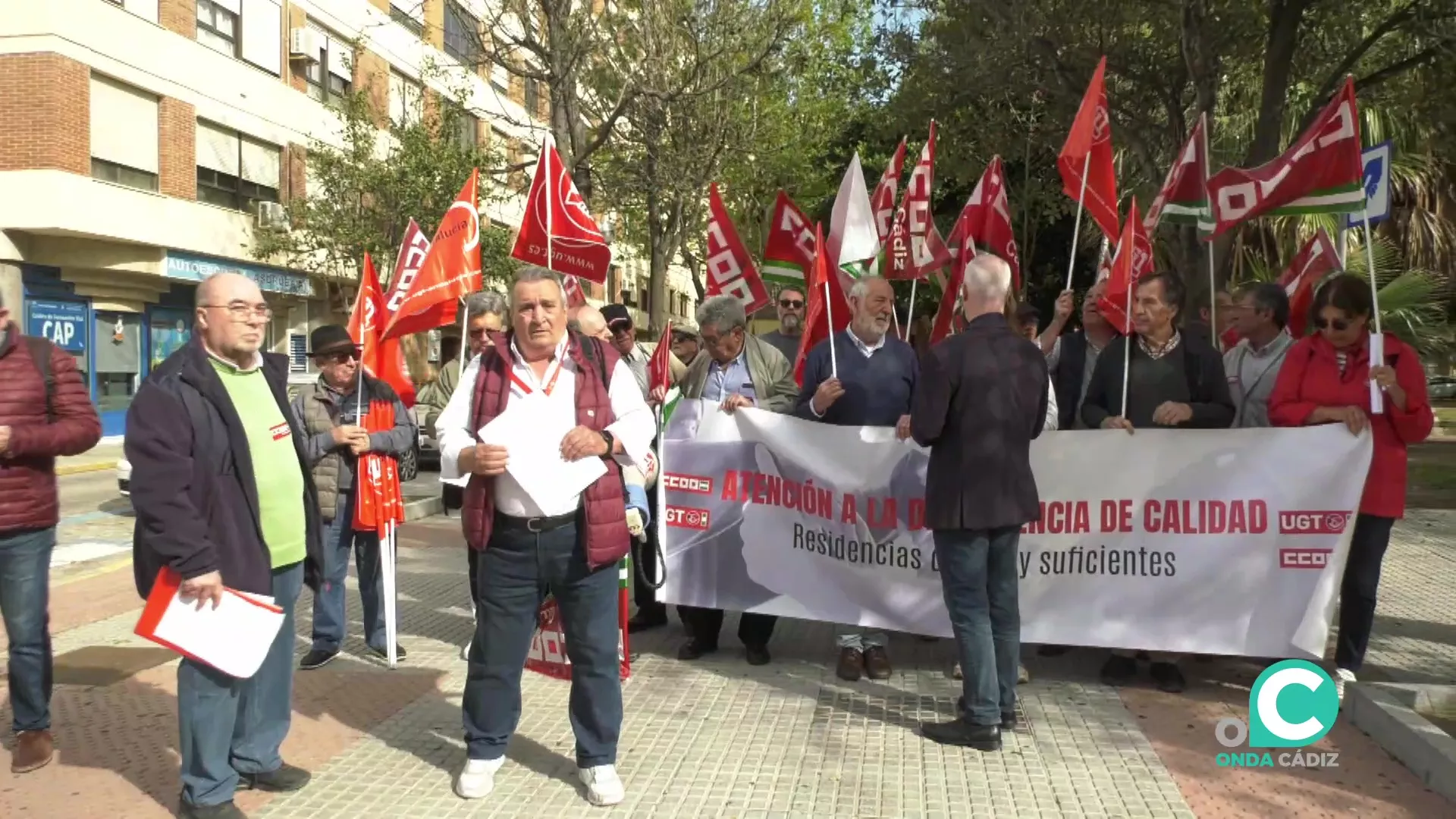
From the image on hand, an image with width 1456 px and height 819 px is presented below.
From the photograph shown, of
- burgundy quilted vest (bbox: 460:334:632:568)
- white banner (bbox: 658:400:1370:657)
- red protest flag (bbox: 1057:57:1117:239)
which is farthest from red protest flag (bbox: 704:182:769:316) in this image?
burgundy quilted vest (bbox: 460:334:632:568)

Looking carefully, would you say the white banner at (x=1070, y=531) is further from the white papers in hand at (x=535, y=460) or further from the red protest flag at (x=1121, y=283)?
the white papers in hand at (x=535, y=460)

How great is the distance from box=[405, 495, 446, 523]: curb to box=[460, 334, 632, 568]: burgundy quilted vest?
7996mm

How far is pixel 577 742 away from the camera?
4.10 meters

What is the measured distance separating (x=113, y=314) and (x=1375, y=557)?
22.9 m

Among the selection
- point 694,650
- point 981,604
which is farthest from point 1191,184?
point 694,650

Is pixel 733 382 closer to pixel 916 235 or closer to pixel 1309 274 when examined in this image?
pixel 916 235

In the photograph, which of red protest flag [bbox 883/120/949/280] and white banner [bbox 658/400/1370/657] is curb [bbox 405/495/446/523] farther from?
white banner [bbox 658/400/1370/657]

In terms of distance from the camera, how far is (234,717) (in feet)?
12.6

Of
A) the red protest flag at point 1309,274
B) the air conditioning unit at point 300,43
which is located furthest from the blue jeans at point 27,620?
the air conditioning unit at point 300,43

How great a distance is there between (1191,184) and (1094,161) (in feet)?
1.93

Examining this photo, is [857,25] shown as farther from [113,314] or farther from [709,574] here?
[709,574]

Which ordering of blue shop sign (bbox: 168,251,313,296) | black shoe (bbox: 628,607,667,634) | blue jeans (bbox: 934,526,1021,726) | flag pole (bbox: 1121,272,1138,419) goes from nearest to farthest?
blue jeans (bbox: 934,526,1021,726) → flag pole (bbox: 1121,272,1138,419) → black shoe (bbox: 628,607,667,634) → blue shop sign (bbox: 168,251,313,296)

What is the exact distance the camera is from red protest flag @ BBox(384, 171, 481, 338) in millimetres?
6055

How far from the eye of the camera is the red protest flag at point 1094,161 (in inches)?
255
